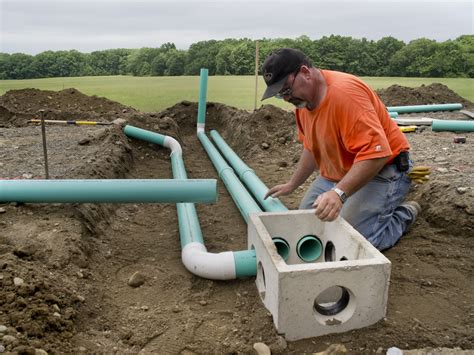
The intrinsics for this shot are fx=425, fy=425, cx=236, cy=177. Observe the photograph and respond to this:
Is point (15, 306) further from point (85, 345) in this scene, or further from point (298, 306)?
point (298, 306)

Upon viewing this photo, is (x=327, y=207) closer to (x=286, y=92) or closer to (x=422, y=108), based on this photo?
(x=286, y=92)

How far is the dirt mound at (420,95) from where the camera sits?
10.9 metres

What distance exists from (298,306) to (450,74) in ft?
53.3

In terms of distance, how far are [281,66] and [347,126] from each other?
1.89ft

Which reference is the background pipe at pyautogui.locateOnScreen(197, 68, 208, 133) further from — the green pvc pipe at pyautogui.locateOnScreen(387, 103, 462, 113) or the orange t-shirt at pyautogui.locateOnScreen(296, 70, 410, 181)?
the orange t-shirt at pyautogui.locateOnScreen(296, 70, 410, 181)

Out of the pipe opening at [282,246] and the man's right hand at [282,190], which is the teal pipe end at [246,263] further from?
the man's right hand at [282,190]

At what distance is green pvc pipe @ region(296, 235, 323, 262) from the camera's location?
305cm

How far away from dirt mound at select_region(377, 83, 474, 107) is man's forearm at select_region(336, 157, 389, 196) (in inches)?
353

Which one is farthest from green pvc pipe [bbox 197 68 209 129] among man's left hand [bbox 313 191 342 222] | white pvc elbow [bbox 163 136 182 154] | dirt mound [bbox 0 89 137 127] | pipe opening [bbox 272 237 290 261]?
man's left hand [bbox 313 191 342 222]

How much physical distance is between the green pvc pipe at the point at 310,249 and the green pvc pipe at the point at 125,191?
740 mm

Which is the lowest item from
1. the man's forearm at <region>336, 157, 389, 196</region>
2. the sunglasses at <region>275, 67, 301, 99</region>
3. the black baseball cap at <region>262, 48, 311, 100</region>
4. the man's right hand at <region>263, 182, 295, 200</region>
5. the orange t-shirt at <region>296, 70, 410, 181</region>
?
the man's right hand at <region>263, 182, 295, 200</region>

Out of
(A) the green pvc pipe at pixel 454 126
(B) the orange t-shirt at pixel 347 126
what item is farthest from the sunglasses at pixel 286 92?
(A) the green pvc pipe at pixel 454 126

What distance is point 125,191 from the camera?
3203mm

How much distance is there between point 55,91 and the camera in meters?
10.8
